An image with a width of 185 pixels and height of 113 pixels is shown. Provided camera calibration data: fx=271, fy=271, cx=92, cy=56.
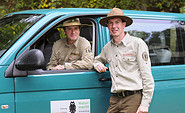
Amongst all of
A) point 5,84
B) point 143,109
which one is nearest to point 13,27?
point 5,84

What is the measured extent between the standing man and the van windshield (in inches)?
33.7

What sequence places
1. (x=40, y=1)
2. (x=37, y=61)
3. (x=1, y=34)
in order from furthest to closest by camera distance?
1. (x=40, y=1)
2. (x=1, y=34)
3. (x=37, y=61)

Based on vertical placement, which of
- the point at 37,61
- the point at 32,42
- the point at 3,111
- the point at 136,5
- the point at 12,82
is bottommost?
the point at 3,111

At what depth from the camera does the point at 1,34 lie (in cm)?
326

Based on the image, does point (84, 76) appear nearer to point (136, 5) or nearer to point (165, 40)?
point (165, 40)

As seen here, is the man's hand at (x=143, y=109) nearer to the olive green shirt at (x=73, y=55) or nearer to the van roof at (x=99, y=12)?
the olive green shirt at (x=73, y=55)

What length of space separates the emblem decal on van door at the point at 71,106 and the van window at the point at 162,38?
100 cm

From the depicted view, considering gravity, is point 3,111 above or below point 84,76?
below

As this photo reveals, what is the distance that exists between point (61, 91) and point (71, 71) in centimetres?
25

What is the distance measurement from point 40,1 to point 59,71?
6.42 metres

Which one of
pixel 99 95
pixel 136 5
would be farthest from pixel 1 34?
pixel 136 5

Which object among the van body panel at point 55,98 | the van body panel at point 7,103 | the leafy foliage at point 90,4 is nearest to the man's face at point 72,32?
the van body panel at point 55,98

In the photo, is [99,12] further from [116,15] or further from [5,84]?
[5,84]

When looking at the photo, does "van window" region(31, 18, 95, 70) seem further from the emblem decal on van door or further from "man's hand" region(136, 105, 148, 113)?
"man's hand" region(136, 105, 148, 113)
